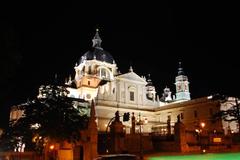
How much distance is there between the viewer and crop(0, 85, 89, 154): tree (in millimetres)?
27672

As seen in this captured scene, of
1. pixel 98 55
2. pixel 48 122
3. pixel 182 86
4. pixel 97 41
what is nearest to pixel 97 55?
pixel 98 55

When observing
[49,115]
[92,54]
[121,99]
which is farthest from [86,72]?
[49,115]

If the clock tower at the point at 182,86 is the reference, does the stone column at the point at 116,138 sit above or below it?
below

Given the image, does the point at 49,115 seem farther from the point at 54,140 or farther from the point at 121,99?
the point at 121,99

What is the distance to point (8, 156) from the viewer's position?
28969 millimetres

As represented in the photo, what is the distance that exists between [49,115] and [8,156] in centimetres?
573

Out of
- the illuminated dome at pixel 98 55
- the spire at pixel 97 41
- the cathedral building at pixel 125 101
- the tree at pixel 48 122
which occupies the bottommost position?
the tree at pixel 48 122

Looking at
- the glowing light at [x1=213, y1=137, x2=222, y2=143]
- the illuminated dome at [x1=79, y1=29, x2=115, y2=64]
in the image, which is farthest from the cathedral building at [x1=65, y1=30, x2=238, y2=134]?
the glowing light at [x1=213, y1=137, x2=222, y2=143]

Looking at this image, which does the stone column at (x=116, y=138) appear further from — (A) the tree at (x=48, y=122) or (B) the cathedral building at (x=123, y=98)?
(B) the cathedral building at (x=123, y=98)

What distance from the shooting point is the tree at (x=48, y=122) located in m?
27.7

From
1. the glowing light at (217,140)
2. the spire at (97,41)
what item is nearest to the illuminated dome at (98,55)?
the spire at (97,41)

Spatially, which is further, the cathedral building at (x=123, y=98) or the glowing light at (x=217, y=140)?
the cathedral building at (x=123, y=98)

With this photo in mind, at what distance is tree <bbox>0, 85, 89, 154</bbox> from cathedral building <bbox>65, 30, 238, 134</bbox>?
2264 cm

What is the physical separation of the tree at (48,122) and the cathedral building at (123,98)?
74.3 ft
